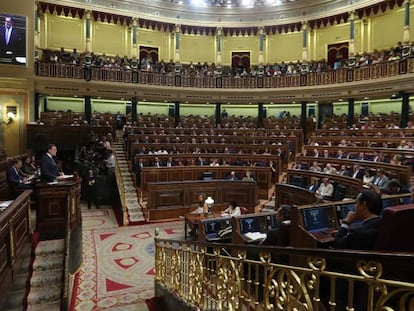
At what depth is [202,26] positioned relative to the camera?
18812 millimetres

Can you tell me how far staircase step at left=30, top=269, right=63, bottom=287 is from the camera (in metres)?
4.04

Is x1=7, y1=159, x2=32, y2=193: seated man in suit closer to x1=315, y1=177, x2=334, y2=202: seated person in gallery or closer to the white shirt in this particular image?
x1=315, y1=177, x2=334, y2=202: seated person in gallery

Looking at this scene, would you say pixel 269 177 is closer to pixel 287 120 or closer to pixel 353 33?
pixel 287 120

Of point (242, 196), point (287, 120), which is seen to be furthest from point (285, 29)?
point (242, 196)

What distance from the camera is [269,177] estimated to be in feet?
33.4

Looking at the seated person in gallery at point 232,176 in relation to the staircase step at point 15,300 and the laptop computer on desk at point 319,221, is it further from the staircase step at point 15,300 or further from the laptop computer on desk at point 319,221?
the staircase step at point 15,300

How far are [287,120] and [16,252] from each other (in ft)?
51.3

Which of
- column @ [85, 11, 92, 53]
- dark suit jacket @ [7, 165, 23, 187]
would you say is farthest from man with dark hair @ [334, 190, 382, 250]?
column @ [85, 11, 92, 53]

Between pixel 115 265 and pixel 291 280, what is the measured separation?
4.85 m

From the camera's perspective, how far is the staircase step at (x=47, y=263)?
4.21 m

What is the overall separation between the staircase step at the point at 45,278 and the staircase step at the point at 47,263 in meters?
0.06

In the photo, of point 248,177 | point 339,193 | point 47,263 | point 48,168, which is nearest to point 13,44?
point 48,168

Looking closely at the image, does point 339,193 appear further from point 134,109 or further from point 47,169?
point 134,109

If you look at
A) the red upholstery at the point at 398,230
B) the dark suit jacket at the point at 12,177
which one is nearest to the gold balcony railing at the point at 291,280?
the red upholstery at the point at 398,230
